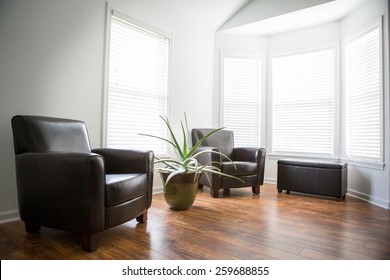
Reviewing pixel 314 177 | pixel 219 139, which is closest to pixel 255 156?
pixel 219 139

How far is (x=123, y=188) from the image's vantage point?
1708 millimetres

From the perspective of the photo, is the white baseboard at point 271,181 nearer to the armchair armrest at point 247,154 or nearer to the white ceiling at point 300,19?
the armchair armrest at point 247,154

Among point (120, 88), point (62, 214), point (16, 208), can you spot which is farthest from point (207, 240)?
point (120, 88)

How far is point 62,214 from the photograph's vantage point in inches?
61.7

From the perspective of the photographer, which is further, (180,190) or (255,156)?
(255,156)

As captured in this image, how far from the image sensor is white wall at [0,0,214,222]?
2057mm

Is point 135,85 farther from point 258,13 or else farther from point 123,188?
point 258,13

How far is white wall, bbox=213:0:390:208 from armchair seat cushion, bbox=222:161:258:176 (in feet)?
3.71

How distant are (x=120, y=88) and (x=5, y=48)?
113cm

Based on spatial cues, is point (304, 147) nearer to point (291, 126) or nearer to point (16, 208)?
point (291, 126)

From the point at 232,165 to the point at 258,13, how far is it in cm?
243

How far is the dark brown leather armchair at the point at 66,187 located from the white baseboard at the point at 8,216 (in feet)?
1.32

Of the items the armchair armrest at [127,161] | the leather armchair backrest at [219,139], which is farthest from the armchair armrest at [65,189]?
the leather armchair backrest at [219,139]

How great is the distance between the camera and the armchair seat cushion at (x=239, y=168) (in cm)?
310
